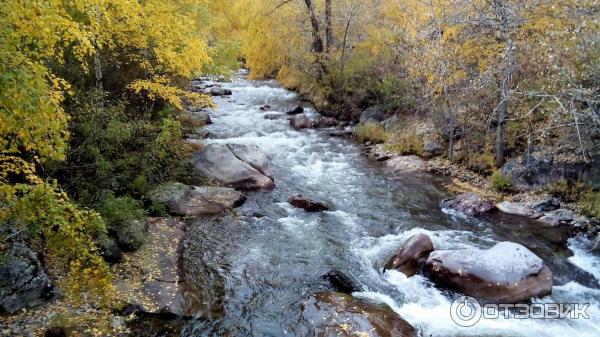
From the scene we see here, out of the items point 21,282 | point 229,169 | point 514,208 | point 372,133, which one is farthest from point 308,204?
point 372,133

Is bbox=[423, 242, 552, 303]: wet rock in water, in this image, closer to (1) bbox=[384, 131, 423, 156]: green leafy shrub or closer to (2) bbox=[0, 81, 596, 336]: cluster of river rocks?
(2) bbox=[0, 81, 596, 336]: cluster of river rocks

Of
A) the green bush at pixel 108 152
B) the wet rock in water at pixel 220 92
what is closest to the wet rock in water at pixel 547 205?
the green bush at pixel 108 152

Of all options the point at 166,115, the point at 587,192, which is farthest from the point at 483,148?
the point at 166,115

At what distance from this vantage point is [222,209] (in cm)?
1106

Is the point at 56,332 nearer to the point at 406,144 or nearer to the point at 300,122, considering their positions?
the point at 406,144

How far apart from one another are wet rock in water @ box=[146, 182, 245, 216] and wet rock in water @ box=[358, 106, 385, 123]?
942 cm

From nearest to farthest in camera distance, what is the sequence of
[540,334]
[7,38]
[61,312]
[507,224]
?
1. [7,38]
2. [61,312]
3. [540,334]
4. [507,224]

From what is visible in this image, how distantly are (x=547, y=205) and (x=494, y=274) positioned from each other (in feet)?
15.0

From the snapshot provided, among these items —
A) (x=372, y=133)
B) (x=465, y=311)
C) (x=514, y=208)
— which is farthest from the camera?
(x=372, y=133)

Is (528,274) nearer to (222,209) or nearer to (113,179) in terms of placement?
(222,209)

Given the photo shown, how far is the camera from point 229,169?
42.9 feet

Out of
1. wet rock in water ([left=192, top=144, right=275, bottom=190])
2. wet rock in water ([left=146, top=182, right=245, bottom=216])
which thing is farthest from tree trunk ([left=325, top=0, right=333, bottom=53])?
wet rock in water ([left=146, top=182, right=245, bottom=216])

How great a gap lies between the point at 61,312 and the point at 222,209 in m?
5.27

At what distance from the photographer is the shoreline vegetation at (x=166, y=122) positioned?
4.83 metres
